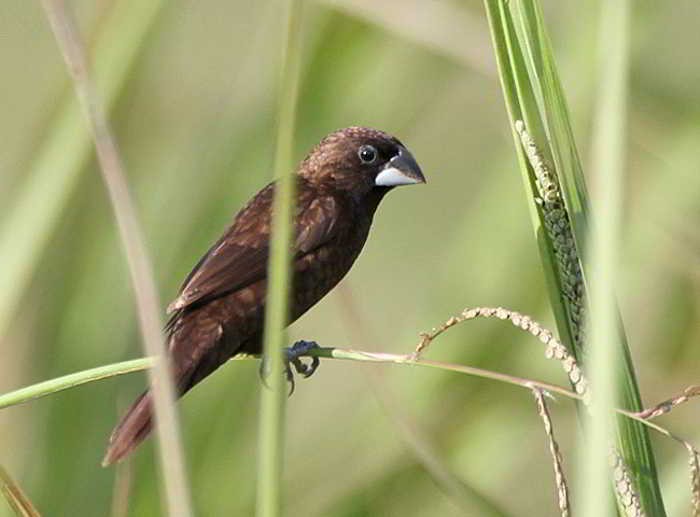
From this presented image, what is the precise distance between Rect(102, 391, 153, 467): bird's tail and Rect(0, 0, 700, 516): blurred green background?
19 centimetres

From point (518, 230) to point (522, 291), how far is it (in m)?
0.11

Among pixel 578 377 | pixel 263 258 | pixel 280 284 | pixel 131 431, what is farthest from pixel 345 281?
pixel 280 284

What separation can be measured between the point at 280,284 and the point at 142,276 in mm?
107

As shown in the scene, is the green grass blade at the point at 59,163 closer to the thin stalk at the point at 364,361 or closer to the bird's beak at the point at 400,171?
the thin stalk at the point at 364,361

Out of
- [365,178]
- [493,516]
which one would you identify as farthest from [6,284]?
[365,178]

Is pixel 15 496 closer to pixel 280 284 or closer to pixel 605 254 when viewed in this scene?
pixel 280 284

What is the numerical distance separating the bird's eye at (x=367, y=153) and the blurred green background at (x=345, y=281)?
8.1 inches

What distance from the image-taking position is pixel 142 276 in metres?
0.93

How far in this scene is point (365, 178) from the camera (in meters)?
2.57

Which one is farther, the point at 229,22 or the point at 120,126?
the point at 229,22

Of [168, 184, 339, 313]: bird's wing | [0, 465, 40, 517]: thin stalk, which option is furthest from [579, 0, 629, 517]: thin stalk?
[168, 184, 339, 313]: bird's wing

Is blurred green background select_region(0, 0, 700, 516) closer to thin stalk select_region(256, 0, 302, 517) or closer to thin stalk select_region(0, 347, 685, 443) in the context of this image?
thin stalk select_region(0, 347, 685, 443)

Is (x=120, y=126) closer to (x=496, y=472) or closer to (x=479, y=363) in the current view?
(x=479, y=363)

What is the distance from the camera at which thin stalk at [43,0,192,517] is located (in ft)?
2.98
